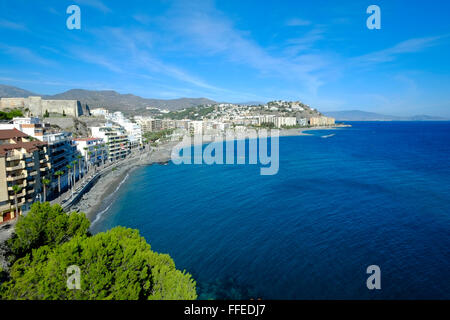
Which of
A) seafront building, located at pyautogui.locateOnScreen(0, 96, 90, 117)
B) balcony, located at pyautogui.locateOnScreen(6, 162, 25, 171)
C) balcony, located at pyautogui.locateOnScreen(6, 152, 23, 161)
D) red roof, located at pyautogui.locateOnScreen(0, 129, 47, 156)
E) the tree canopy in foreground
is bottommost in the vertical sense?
the tree canopy in foreground

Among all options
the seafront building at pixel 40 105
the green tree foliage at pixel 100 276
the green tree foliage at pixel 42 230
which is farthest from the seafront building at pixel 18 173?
the seafront building at pixel 40 105

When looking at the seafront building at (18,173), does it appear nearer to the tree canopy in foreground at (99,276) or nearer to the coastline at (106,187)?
the coastline at (106,187)

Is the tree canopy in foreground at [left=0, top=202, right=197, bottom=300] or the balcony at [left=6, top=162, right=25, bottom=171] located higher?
the balcony at [left=6, top=162, right=25, bottom=171]

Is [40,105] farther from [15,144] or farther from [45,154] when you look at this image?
[15,144]

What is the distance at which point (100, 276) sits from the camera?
1133cm

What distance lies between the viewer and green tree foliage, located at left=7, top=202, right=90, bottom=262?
16.0 m

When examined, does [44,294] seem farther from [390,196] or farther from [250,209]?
[390,196]

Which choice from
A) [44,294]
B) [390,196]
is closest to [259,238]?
[44,294]

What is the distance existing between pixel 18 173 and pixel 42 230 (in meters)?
15.6

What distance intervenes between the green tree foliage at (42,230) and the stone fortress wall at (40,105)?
75.2m

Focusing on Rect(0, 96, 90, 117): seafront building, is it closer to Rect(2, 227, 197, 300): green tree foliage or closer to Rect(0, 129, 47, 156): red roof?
Rect(0, 129, 47, 156): red roof

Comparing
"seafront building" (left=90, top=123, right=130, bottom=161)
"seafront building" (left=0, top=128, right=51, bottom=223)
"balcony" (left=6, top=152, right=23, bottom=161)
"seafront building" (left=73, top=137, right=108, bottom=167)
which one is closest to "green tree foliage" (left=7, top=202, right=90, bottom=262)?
"seafront building" (left=0, top=128, right=51, bottom=223)

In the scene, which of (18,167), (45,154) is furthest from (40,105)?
(18,167)

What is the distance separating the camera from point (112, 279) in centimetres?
1174
